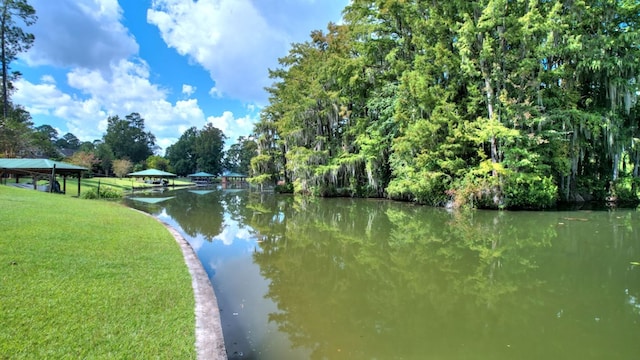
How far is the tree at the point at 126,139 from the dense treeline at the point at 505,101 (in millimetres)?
57729

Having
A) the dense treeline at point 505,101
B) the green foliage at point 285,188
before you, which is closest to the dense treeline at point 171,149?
the green foliage at point 285,188

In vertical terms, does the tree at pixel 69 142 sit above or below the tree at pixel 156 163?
above

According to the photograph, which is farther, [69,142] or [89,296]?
[69,142]

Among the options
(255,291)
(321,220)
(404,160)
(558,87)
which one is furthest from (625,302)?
(558,87)

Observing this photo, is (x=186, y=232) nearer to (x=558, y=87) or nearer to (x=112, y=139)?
(x=558, y=87)

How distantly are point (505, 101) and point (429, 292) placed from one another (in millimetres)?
12140

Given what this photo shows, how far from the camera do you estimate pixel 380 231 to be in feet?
32.1

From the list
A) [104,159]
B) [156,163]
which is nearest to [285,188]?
[104,159]

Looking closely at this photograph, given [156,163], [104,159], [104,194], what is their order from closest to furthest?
[104,194], [104,159], [156,163]

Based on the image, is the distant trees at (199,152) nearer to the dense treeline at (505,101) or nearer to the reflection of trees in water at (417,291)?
the dense treeline at (505,101)

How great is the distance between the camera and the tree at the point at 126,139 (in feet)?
200

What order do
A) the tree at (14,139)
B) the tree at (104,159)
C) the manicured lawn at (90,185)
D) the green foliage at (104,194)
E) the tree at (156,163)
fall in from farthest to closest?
the tree at (156,163), the tree at (104,159), the tree at (14,139), the manicured lawn at (90,185), the green foliage at (104,194)

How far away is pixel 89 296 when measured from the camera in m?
3.45

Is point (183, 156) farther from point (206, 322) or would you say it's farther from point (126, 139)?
point (206, 322)
